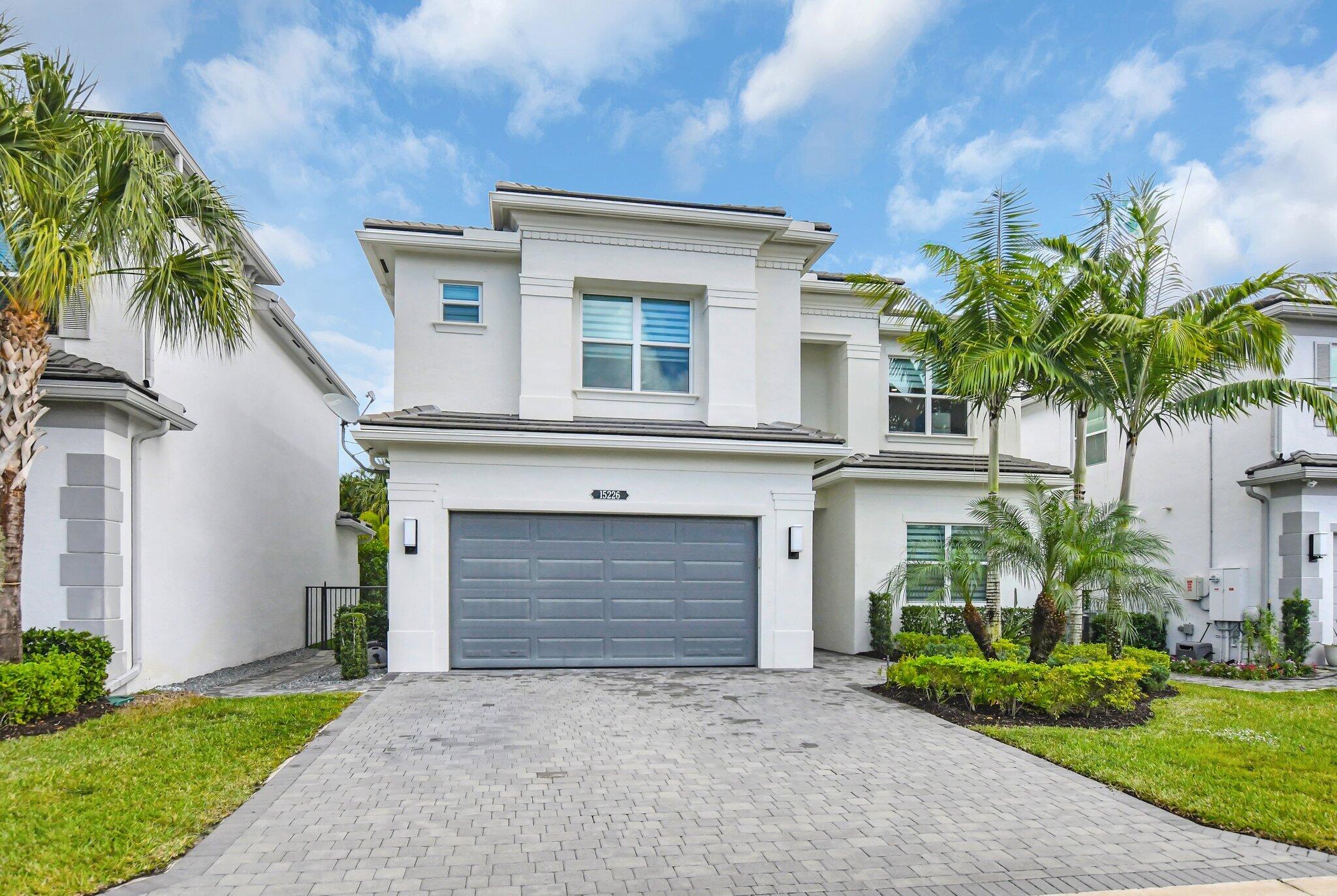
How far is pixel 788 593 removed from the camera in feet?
41.5

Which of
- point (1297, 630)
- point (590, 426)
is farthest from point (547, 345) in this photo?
point (1297, 630)

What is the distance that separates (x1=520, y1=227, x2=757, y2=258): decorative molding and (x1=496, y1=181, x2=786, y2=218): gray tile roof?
0.55m

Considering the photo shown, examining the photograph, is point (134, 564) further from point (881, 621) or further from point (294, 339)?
point (881, 621)

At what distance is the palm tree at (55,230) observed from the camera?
25.4 ft

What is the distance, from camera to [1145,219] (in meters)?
12.0

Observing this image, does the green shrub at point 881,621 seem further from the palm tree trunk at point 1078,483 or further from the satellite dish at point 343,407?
the satellite dish at point 343,407

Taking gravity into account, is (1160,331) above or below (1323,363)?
below

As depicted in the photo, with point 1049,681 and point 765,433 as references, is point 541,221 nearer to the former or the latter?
point 765,433

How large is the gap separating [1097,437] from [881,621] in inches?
315

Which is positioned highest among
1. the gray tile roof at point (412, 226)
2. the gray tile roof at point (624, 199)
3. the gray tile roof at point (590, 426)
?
the gray tile roof at point (624, 199)

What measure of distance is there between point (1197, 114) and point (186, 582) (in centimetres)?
1817

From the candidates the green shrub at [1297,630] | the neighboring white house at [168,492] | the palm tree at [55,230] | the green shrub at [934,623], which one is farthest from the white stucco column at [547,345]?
the green shrub at [1297,630]

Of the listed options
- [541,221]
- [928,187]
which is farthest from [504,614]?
[928,187]

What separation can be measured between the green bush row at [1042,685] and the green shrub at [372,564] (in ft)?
64.1
